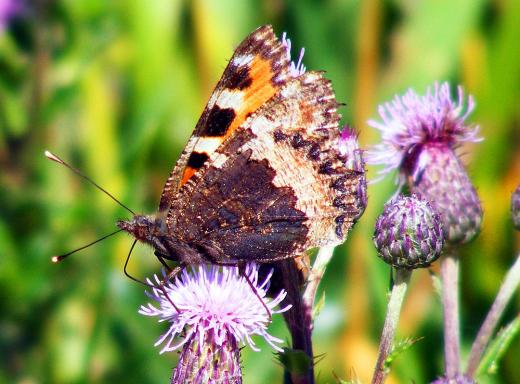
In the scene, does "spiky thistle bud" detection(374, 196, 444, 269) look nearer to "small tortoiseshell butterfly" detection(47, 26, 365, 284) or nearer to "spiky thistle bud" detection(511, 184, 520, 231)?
"small tortoiseshell butterfly" detection(47, 26, 365, 284)

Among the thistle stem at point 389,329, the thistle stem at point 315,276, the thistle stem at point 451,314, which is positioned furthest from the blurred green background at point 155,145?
the thistle stem at point 389,329

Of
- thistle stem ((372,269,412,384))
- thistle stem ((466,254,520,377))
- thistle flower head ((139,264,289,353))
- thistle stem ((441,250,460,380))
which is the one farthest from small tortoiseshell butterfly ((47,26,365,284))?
thistle stem ((466,254,520,377))

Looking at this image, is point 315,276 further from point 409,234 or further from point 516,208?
point 516,208

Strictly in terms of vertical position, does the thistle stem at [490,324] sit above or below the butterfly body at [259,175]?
below

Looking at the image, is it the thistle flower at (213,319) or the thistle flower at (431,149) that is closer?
the thistle flower at (213,319)

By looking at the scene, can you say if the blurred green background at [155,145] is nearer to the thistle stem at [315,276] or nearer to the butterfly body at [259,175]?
the thistle stem at [315,276]

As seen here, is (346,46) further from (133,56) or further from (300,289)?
(300,289)

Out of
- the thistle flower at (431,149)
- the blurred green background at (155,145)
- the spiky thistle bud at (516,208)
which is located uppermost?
the blurred green background at (155,145)

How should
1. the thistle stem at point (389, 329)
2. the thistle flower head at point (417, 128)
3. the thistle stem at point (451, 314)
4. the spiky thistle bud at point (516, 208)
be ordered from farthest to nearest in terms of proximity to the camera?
the thistle flower head at point (417, 128), the spiky thistle bud at point (516, 208), the thistle stem at point (451, 314), the thistle stem at point (389, 329)

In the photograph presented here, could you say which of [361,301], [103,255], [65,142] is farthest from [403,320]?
[65,142]
